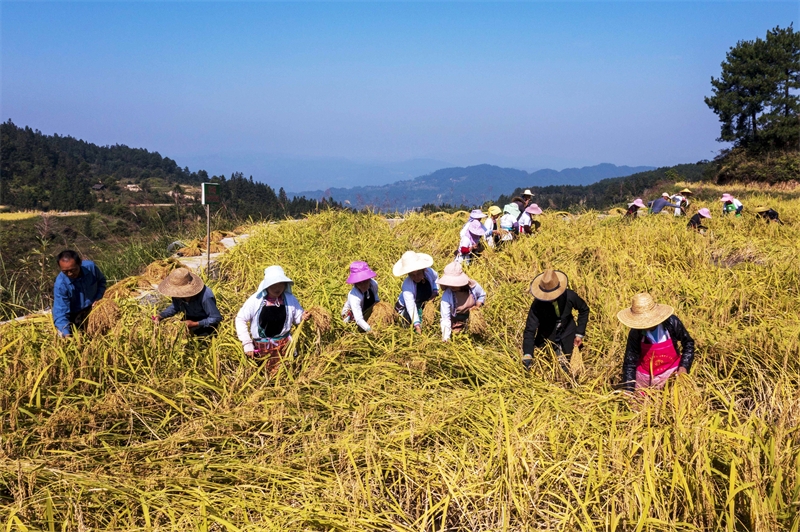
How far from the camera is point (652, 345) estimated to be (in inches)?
129

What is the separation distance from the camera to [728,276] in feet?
17.8

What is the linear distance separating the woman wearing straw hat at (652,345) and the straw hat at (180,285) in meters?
2.90

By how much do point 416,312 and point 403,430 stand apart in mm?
1342

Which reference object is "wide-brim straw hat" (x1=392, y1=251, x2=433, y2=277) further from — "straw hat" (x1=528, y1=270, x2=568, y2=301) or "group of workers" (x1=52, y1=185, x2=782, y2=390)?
Result: "straw hat" (x1=528, y1=270, x2=568, y2=301)

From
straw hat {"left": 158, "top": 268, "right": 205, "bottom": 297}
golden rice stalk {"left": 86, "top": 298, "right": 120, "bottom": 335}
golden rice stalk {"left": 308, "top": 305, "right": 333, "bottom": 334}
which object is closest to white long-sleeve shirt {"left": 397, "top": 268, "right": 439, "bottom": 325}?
golden rice stalk {"left": 308, "top": 305, "right": 333, "bottom": 334}

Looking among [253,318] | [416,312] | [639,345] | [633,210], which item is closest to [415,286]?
[416,312]

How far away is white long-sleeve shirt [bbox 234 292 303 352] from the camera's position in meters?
3.70

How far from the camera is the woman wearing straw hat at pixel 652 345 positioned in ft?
10.5

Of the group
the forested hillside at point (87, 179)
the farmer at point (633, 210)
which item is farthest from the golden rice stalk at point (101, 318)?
the forested hillside at point (87, 179)

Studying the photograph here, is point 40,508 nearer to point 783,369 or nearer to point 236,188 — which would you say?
A: point 783,369

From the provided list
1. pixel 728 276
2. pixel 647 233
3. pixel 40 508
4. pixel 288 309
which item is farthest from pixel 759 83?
pixel 40 508

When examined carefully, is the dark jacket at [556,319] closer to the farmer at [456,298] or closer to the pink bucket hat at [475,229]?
the farmer at [456,298]

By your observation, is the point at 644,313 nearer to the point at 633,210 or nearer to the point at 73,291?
the point at 73,291

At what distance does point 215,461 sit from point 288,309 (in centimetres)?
124
